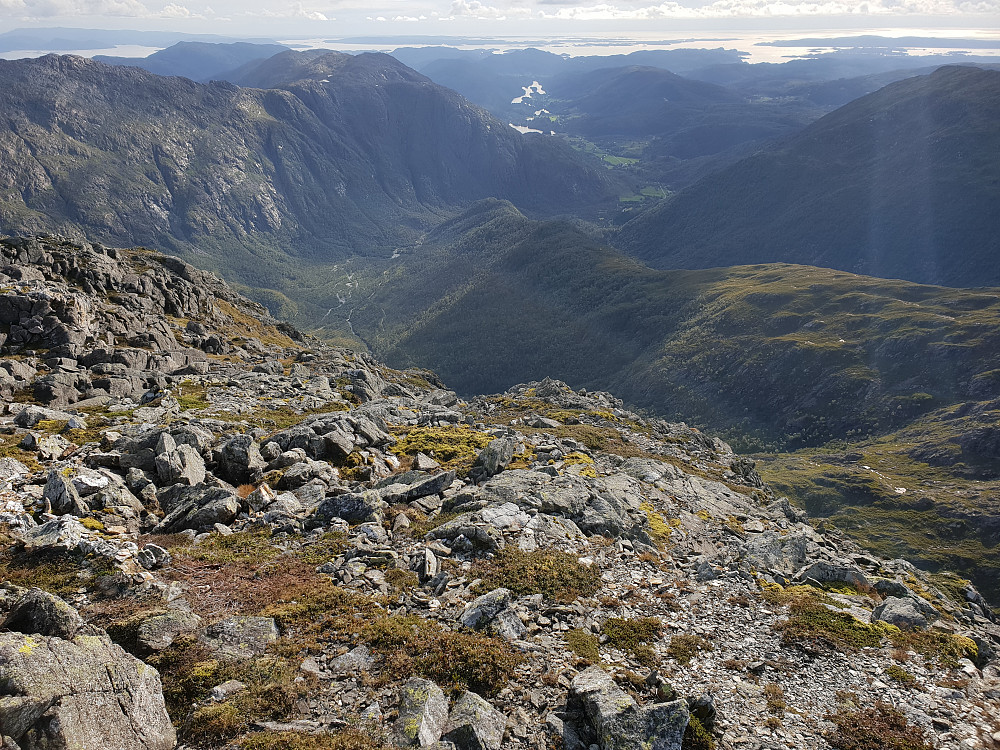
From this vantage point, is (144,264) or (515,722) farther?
(144,264)

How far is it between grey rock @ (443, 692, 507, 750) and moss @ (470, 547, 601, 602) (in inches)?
259

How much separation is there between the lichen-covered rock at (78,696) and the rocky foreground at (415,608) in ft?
0.18

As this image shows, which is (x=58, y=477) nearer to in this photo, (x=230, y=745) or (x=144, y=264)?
(x=230, y=745)

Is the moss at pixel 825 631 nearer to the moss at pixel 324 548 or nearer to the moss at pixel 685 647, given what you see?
the moss at pixel 685 647

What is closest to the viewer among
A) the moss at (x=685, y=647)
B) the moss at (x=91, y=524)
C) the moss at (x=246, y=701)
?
the moss at (x=246, y=701)

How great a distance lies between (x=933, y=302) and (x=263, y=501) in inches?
9591

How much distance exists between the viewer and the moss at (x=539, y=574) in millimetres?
21953

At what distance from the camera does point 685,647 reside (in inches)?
795

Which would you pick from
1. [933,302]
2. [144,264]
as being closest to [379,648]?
[144,264]

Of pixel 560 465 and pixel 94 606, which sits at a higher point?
pixel 94 606

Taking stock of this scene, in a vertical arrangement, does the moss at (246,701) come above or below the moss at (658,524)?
above

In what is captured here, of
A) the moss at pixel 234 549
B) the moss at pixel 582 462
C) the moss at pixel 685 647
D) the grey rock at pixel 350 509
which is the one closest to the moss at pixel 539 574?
the moss at pixel 685 647

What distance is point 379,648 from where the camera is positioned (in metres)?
17.3

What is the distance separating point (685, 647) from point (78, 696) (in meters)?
18.7
